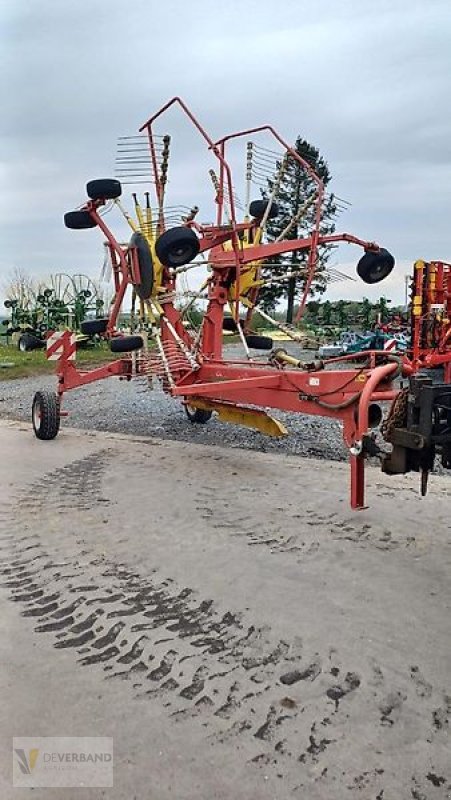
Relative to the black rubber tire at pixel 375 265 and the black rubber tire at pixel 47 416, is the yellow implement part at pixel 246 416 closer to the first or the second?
the black rubber tire at pixel 47 416

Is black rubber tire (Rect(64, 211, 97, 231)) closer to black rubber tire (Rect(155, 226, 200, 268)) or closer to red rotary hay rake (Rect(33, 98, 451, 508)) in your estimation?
red rotary hay rake (Rect(33, 98, 451, 508))

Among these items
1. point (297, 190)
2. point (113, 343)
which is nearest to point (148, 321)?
point (113, 343)

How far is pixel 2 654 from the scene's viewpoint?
3.26m

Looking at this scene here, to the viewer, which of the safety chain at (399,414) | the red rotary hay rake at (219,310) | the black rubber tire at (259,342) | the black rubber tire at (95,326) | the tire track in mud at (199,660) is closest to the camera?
the tire track in mud at (199,660)

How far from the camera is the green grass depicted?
56.3 ft

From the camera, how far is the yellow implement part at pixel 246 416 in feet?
23.7

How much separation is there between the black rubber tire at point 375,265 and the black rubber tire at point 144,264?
7.83ft

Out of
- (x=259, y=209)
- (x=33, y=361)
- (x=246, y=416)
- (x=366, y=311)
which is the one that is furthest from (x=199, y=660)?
(x=366, y=311)

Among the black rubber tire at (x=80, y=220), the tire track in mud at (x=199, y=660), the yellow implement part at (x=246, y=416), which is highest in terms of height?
the black rubber tire at (x=80, y=220)

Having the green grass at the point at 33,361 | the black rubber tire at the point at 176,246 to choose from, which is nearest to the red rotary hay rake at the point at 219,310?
the black rubber tire at the point at 176,246

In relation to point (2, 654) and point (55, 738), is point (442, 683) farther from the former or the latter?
point (2, 654)

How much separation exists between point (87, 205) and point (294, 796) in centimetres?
718

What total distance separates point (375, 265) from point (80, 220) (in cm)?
356

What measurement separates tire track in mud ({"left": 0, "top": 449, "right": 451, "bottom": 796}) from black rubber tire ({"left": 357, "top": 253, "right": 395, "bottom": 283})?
4808mm
